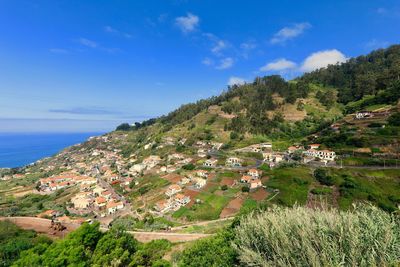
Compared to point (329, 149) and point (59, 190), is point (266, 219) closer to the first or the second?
point (329, 149)

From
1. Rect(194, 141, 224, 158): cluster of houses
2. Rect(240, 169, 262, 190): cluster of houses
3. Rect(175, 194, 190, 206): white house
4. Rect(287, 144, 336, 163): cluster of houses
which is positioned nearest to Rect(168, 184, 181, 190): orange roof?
Rect(175, 194, 190, 206): white house

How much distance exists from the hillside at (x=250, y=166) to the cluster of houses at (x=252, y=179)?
209 millimetres

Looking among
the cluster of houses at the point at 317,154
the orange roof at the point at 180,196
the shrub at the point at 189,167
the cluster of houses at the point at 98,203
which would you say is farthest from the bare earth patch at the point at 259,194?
the cluster of houses at the point at 98,203

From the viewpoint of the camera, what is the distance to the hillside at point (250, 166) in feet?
122

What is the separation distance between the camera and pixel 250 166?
186ft

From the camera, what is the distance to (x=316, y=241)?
8.44 meters

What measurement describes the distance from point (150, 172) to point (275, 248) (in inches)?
2434

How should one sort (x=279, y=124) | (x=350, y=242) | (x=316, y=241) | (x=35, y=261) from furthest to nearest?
(x=279, y=124)
(x=35, y=261)
(x=316, y=241)
(x=350, y=242)

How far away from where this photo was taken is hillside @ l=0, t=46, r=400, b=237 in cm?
3728

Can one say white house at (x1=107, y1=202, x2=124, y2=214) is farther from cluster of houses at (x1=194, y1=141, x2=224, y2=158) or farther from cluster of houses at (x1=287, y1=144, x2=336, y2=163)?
cluster of houses at (x1=287, y1=144, x2=336, y2=163)

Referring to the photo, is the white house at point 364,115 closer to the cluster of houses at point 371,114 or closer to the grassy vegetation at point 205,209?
the cluster of houses at point 371,114

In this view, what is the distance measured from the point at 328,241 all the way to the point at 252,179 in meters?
37.8

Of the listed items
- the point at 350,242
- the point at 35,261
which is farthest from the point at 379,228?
the point at 35,261

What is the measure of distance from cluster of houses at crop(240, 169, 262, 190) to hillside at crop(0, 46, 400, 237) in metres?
0.21
